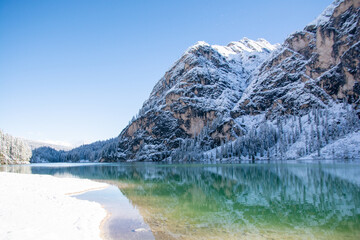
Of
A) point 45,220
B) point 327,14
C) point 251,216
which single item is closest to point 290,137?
point 327,14

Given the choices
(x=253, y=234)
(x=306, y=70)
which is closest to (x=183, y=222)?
(x=253, y=234)

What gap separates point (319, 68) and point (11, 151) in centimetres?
22613

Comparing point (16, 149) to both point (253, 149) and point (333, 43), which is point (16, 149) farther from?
point (333, 43)

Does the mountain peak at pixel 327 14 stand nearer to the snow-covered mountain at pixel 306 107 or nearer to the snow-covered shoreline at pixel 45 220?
the snow-covered mountain at pixel 306 107

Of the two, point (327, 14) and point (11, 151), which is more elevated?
point (327, 14)

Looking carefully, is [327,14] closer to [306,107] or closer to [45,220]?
[306,107]

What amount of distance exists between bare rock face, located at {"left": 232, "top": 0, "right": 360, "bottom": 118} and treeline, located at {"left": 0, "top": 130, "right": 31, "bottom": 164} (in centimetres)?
17693

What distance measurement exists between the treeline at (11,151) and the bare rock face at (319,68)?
580 ft

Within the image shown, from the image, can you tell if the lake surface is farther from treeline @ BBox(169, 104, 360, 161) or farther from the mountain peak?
the mountain peak

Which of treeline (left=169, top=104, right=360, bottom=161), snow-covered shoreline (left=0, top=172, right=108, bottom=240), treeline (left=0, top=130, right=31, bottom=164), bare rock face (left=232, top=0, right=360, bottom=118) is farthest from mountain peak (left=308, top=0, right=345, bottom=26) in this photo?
treeline (left=0, top=130, right=31, bottom=164)

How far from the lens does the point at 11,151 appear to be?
14012 centimetres

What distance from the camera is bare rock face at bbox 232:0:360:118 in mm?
150875

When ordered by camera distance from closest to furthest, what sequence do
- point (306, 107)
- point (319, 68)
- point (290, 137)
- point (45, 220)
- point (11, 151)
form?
point (45, 220) → point (11, 151) → point (290, 137) → point (306, 107) → point (319, 68)

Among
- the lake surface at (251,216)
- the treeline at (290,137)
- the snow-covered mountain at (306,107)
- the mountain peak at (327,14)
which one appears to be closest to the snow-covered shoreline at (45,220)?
the lake surface at (251,216)
